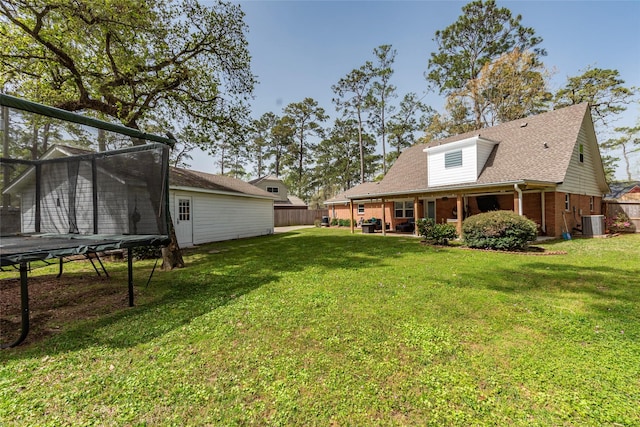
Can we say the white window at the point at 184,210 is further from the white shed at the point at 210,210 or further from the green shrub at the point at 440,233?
the green shrub at the point at 440,233

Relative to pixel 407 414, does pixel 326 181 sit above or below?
above

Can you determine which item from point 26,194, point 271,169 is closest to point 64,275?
point 26,194

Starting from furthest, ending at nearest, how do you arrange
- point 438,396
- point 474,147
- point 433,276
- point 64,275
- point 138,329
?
point 474,147
point 64,275
point 433,276
point 138,329
point 438,396

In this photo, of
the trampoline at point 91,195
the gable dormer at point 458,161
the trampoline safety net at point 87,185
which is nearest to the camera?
the trampoline at point 91,195

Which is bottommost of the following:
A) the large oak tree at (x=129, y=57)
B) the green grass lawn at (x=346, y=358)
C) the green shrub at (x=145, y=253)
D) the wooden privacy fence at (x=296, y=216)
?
the green grass lawn at (x=346, y=358)

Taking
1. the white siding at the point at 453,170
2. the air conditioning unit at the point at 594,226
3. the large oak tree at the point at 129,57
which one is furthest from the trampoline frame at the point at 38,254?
the air conditioning unit at the point at 594,226

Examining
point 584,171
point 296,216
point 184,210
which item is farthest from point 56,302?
point 296,216

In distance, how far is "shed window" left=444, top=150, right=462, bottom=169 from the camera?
42.9 ft

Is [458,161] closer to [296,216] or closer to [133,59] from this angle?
[133,59]

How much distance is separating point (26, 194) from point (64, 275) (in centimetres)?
269

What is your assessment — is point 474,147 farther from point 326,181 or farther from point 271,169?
point 271,169

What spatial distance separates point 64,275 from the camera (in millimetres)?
6215

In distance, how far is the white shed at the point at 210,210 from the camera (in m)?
11.1

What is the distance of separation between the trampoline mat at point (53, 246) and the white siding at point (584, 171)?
1464cm
